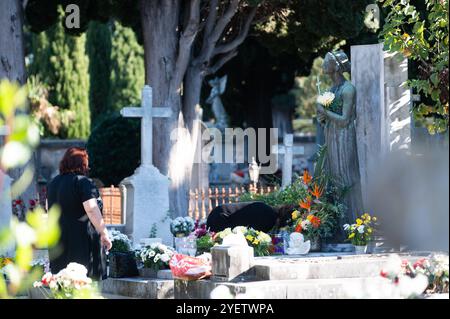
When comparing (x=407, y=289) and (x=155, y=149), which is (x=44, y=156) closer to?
(x=155, y=149)

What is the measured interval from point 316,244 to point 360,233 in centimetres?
71

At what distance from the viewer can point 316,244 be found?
11219mm

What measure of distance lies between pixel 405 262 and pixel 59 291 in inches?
132

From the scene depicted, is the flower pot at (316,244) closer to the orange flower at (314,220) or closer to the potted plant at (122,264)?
the orange flower at (314,220)

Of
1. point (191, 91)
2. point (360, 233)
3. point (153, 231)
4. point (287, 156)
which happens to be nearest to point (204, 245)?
point (360, 233)

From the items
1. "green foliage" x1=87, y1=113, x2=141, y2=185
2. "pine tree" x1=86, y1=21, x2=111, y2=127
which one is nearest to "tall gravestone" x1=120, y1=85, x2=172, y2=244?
"green foliage" x1=87, y1=113, x2=141, y2=185

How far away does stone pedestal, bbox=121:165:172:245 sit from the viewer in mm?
14453

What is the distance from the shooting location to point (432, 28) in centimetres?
1009

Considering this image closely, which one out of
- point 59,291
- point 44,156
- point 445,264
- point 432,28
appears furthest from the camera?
point 44,156

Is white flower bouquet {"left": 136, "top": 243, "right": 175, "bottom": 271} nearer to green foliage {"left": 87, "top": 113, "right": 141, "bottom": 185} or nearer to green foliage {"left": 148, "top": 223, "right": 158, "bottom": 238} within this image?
green foliage {"left": 148, "top": 223, "right": 158, "bottom": 238}

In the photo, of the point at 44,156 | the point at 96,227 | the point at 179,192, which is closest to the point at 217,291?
the point at 96,227

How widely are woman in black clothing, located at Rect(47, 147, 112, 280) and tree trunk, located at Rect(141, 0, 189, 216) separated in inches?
396

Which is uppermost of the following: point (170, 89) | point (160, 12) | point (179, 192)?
point (160, 12)

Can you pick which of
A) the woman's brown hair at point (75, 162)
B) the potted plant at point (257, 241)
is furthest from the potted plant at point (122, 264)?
the woman's brown hair at point (75, 162)
